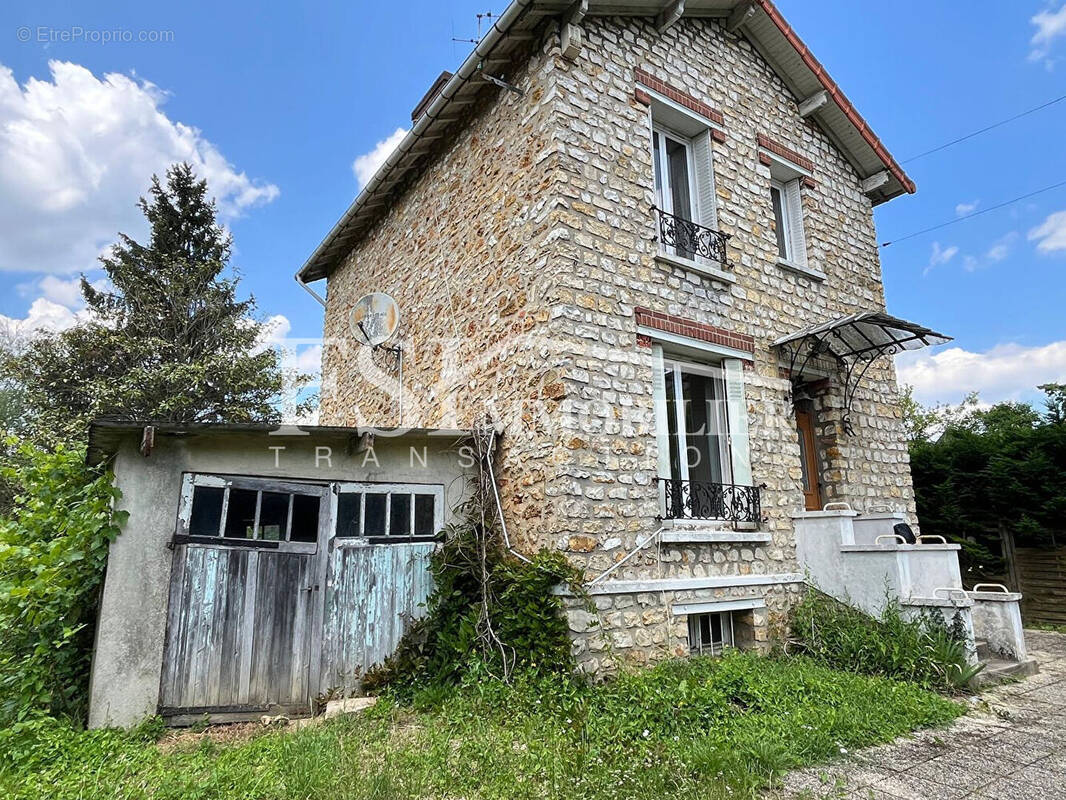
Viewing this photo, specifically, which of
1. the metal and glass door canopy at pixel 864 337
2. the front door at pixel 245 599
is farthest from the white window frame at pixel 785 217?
the front door at pixel 245 599

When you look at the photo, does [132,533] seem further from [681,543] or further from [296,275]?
[296,275]

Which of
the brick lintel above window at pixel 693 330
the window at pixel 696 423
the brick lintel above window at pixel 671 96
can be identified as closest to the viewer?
the brick lintel above window at pixel 693 330

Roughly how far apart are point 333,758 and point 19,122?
1142cm

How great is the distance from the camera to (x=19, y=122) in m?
9.69

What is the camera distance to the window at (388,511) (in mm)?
5434

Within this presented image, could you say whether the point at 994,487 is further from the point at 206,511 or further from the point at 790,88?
the point at 206,511

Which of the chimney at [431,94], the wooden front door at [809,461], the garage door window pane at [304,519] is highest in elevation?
the chimney at [431,94]

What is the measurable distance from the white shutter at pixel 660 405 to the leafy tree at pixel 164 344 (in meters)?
11.8

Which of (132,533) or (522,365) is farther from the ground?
(522,365)

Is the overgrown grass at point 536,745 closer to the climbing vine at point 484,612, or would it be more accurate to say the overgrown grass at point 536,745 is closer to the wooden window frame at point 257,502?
the climbing vine at point 484,612

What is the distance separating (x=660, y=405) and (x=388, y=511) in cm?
281

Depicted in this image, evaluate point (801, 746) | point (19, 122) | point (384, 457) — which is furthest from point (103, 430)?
point (19, 122)

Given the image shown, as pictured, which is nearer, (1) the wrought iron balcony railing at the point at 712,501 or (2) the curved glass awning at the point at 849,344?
(1) the wrought iron balcony railing at the point at 712,501

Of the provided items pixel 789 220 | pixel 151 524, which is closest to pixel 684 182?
pixel 789 220
